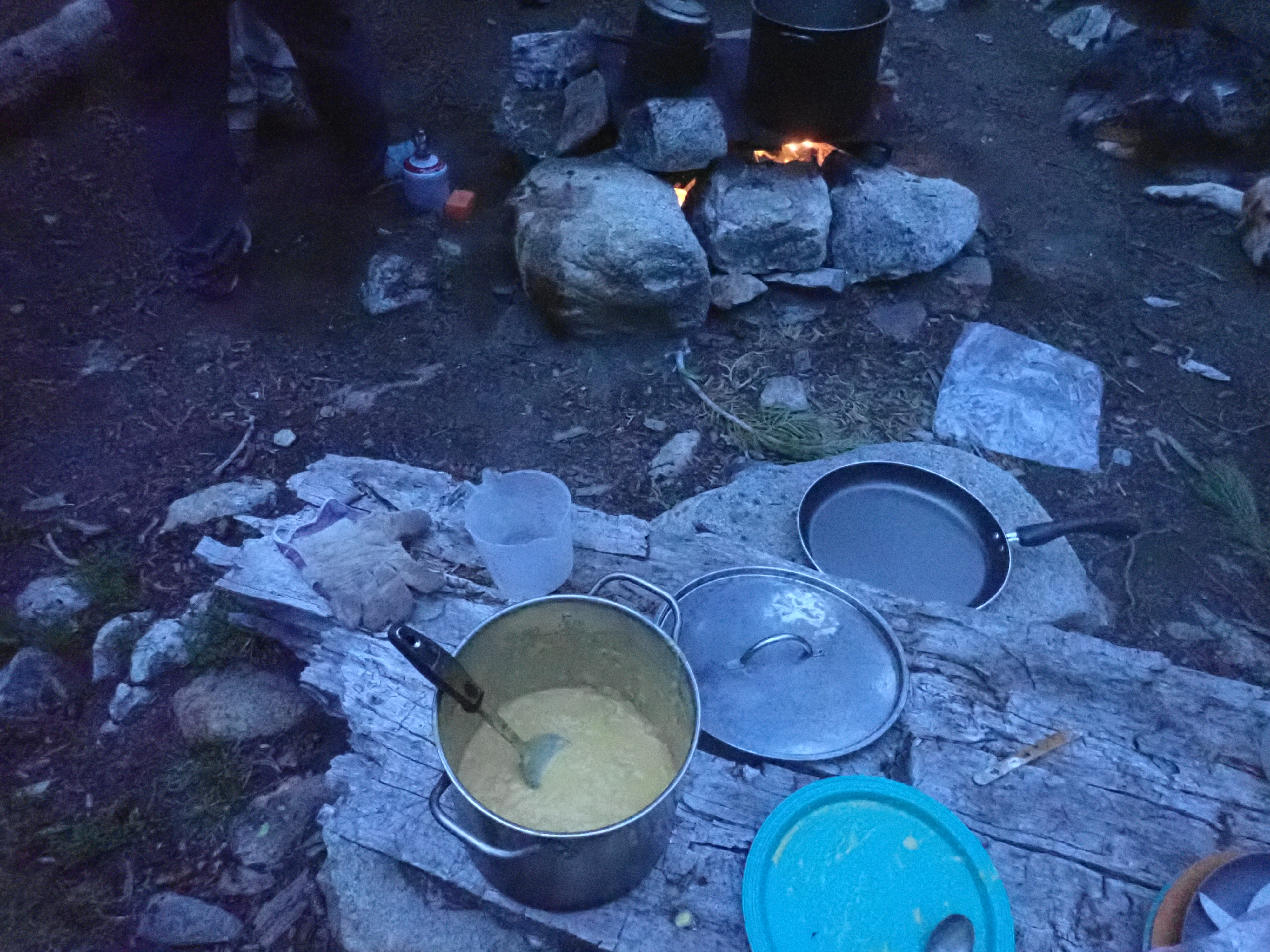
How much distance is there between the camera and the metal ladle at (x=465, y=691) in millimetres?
1173

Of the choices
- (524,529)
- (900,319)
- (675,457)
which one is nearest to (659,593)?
(524,529)

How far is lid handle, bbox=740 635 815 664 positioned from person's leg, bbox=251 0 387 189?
Answer: 11.7 ft

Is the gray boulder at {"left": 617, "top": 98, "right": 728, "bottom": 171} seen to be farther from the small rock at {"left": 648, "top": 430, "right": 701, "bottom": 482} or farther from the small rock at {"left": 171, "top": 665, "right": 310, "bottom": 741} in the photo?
the small rock at {"left": 171, "top": 665, "right": 310, "bottom": 741}

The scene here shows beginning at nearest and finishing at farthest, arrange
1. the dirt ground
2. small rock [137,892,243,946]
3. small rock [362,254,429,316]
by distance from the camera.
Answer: small rock [137,892,243,946], the dirt ground, small rock [362,254,429,316]

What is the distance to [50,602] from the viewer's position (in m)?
2.61

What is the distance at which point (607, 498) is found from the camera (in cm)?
310

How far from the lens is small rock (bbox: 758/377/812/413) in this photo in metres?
3.40

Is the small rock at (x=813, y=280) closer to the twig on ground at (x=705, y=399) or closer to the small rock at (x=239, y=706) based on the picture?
the twig on ground at (x=705, y=399)

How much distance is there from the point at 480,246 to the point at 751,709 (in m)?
3.07

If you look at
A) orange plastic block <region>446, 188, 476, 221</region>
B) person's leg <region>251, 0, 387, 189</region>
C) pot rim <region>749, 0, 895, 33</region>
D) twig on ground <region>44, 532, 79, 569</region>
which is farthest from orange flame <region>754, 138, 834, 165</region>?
twig on ground <region>44, 532, 79, 569</region>

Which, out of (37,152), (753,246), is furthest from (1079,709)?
(37,152)

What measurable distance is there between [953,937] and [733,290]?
9.36 feet

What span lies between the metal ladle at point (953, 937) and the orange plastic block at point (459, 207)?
3788 mm

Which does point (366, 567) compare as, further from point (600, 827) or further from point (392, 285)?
point (392, 285)
